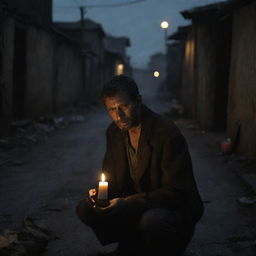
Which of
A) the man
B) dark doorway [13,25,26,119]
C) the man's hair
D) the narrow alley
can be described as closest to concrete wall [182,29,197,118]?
the narrow alley

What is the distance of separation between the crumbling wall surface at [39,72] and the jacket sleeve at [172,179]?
490 inches

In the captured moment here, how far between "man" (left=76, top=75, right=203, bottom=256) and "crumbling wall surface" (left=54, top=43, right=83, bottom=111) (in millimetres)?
16485

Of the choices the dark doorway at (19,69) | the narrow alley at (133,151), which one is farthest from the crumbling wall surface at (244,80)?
the dark doorway at (19,69)

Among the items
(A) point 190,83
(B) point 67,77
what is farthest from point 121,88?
(B) point 67,77

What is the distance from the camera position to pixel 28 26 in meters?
15.0

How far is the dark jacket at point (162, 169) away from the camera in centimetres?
316

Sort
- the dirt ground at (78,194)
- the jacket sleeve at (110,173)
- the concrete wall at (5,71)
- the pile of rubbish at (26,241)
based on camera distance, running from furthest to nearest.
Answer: the concrete wall at (5,71)
the dirt ground at (78,194)
the pile of rubbish at (26,241)
the jacket sleeve at (110,173)

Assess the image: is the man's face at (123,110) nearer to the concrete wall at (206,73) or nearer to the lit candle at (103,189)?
the lit candle at (103,189)

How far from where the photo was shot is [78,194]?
6570 mm

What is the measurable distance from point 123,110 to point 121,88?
170 mm

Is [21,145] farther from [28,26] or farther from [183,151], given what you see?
[183,151]

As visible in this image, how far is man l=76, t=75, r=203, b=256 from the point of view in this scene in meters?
3.12

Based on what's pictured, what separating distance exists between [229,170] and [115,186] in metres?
5.13

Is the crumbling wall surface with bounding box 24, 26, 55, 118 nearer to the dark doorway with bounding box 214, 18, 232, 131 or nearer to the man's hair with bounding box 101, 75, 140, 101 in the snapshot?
the dark doorway with bounding box 214, 18, 232, 131
